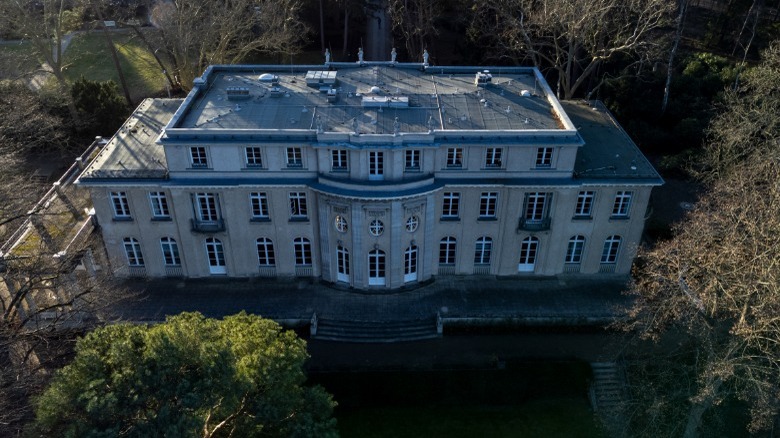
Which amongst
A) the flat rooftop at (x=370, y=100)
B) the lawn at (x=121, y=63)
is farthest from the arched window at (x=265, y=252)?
the lawn at (x=121, y=63)

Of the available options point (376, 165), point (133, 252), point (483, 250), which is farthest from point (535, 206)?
point (133, 252)

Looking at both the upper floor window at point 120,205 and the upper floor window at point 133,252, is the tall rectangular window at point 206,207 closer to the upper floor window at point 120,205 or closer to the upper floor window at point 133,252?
the upper floor window at point 120,205

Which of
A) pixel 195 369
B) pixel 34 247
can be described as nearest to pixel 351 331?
pixel 195 369

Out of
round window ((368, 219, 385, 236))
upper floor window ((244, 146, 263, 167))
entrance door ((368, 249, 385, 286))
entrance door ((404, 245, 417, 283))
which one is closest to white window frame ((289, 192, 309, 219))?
upper floor window ((244, 146, 263, 167))

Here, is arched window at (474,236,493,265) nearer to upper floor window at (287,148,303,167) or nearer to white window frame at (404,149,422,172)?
white window frame at (404,149,422,172)

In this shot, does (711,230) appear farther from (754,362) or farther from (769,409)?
(769,409)
